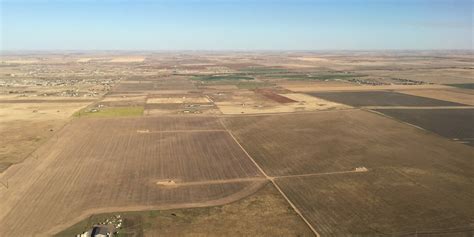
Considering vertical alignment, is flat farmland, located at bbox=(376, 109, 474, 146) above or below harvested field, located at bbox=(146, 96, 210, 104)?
below

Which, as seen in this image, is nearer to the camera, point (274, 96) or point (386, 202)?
point (386, 202)

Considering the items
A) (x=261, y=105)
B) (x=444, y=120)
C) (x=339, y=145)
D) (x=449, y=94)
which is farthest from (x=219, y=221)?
(x=449, y=94)

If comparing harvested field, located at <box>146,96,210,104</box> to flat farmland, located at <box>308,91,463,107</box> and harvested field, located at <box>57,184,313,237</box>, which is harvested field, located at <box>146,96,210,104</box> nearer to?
flat farmland, located at <box>308,91,463,107</box>

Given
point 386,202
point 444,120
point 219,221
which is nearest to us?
point 219,221

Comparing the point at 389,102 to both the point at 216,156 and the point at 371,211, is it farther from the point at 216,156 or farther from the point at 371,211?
the point at 371,211

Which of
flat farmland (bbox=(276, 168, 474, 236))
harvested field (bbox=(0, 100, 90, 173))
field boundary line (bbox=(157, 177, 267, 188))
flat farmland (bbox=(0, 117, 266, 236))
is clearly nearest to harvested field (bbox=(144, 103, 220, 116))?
harvested field (bbox=(0, 100, 90, 173))

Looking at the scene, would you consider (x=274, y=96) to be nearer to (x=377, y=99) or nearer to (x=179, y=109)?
(x=377, y=99)
